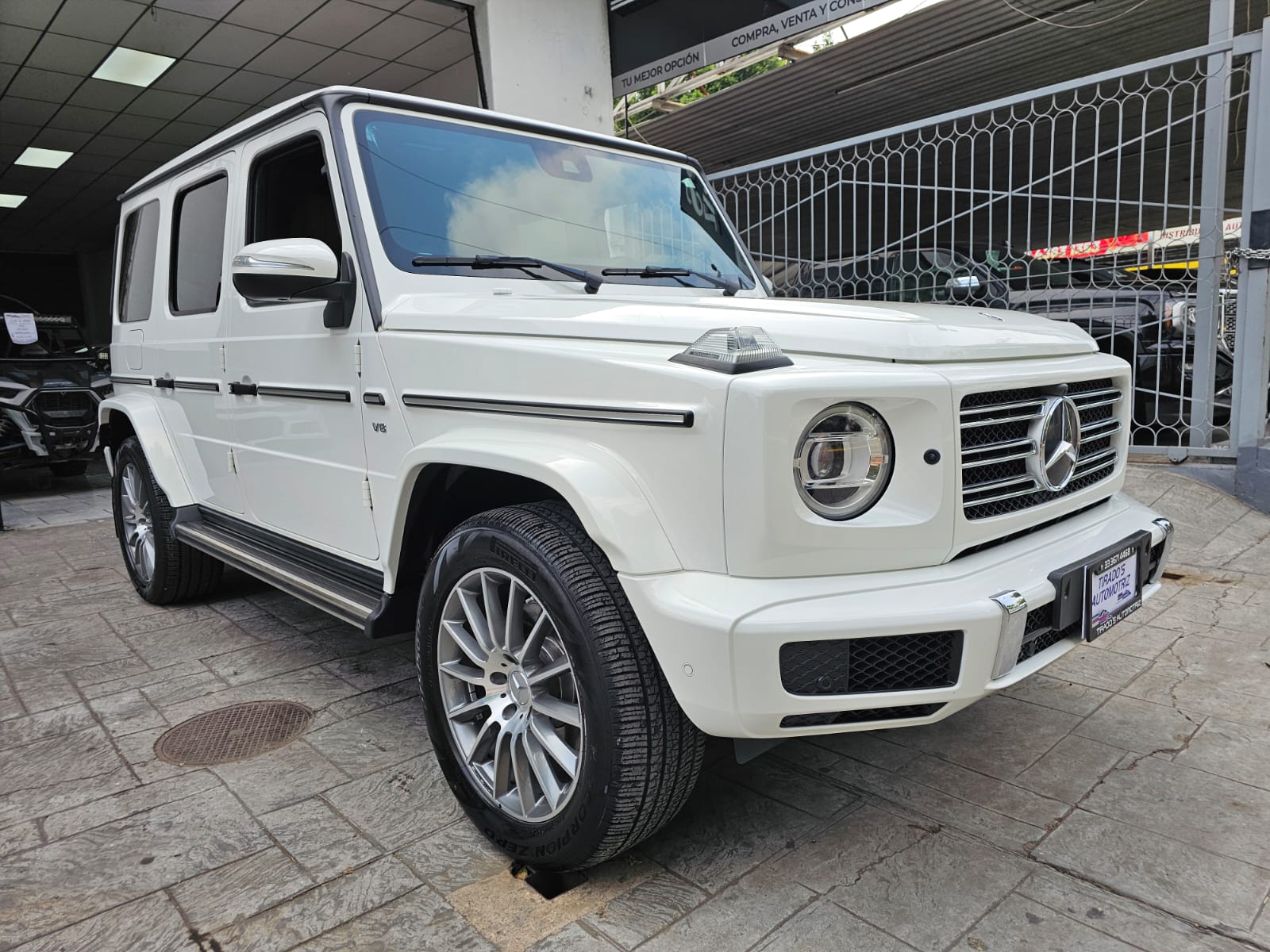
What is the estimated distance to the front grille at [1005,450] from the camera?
6.33 ft

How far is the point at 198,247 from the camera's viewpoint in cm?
387

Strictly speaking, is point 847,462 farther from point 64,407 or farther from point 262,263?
point 64,407

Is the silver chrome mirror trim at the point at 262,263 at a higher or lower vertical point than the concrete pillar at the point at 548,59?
lower

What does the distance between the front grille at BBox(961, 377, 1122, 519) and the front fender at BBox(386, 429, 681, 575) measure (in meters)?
0.69

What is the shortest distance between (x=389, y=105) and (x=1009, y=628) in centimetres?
246

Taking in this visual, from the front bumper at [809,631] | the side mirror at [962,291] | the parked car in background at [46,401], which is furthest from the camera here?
the parked car in background at [46,401]

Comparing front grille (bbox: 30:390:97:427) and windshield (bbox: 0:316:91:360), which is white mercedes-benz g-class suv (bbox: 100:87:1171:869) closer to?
front grille (bbox: 30:390:97:427)

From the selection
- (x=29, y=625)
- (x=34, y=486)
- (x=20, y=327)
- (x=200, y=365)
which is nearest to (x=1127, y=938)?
(x=200, y=365)

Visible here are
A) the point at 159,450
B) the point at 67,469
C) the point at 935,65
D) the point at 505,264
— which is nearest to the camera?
the point at 505,264

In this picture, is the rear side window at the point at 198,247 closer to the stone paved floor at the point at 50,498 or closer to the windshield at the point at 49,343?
the stone paved floor at the point at 50,498

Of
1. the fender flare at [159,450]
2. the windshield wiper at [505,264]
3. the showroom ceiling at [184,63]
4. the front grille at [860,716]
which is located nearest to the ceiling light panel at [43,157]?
the showroom ceiling at [184,63]

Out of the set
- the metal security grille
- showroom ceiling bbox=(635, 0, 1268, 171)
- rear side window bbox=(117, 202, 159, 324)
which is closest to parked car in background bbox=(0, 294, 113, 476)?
rear side window bbox=(117, 202, 159, 324)

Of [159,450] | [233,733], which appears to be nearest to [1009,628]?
[233,733]

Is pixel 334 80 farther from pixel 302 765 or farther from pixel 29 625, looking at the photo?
pixel 302 765
